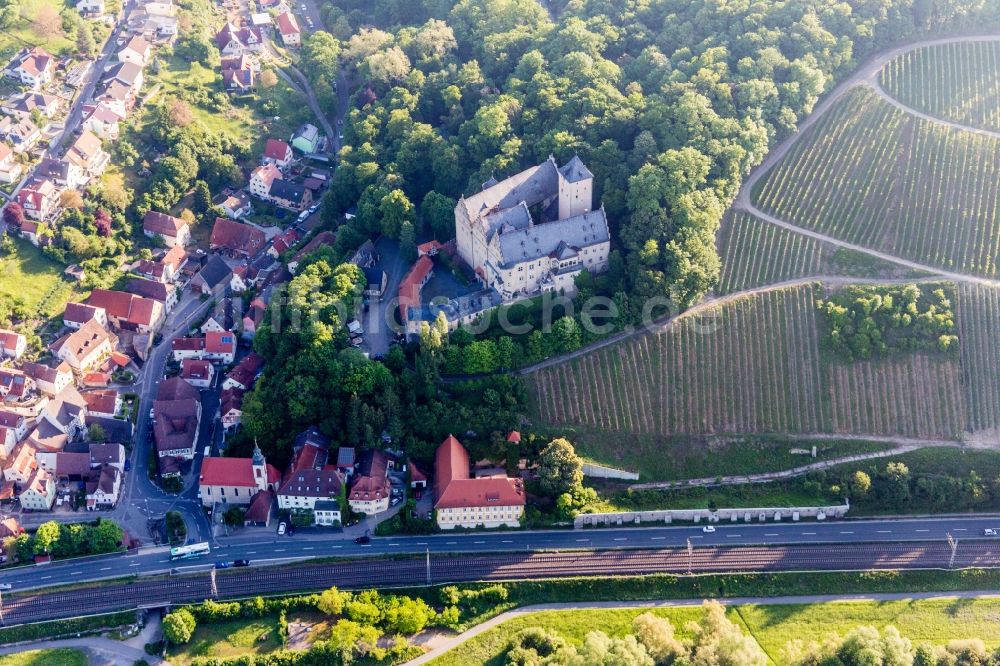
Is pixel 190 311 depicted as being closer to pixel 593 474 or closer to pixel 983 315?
pixel 593 474

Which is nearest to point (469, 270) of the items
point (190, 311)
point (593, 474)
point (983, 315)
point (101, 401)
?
point (593, 474)

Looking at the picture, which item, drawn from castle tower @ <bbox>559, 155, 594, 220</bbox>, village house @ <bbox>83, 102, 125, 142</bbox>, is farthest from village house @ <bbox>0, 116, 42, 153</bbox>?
castle tower @ <bbox>559, 155, 594, 220</bbox>

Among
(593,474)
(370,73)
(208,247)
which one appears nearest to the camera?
(593,474)

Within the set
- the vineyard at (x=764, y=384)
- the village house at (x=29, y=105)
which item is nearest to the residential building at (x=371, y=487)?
the vineyard at (x=764, y=384)

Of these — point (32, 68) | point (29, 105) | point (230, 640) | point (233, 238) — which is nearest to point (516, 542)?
point (230, 640)

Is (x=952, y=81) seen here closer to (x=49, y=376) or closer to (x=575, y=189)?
(x=575, y=189)

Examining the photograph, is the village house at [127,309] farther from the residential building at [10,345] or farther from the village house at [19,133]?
the village house at [19,133]
